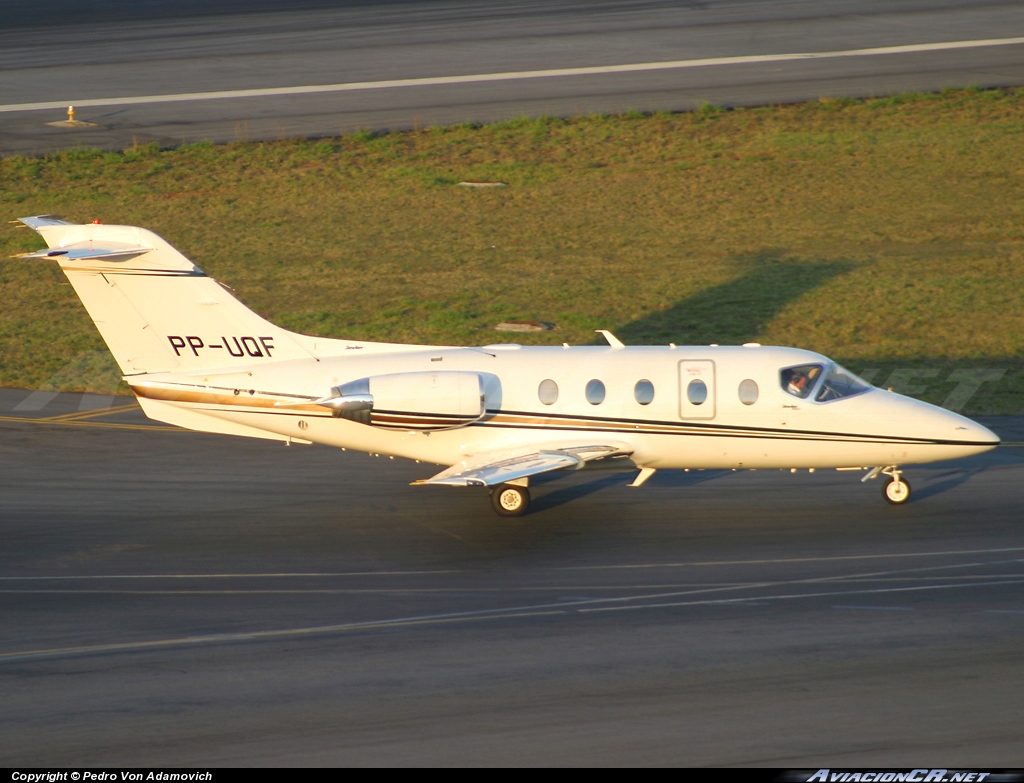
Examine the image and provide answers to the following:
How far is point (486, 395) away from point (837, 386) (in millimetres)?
6154

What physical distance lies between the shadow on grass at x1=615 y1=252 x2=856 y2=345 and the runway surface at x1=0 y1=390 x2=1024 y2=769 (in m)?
8.83

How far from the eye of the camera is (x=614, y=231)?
4141 cm

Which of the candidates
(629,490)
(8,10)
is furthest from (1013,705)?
(8,10)

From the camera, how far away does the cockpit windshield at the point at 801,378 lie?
22125 millimetres

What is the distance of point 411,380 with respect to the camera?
21812 millimetres

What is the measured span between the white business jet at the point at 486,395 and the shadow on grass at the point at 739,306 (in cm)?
1024

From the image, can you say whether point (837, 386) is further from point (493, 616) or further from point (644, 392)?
point (493, 616)

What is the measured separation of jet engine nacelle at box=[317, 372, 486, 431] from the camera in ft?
71.2

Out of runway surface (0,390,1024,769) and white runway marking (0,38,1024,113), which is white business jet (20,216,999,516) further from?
white runway marking (0,38,1024,113)

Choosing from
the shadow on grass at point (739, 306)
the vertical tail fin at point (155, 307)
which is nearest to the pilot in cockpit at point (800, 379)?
the vertical tail fin at point (155, 307)

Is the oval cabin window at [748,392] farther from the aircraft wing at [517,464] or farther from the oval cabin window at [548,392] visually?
the oval cabin window at [548,392]

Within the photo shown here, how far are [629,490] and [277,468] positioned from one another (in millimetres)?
6923

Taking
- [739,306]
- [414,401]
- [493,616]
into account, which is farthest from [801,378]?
[739,306]

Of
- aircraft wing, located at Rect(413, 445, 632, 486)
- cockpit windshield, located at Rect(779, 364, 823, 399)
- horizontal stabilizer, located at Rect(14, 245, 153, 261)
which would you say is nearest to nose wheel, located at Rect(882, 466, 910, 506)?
cockpit windshield, located at Rect(779, 364, 823, 399)
